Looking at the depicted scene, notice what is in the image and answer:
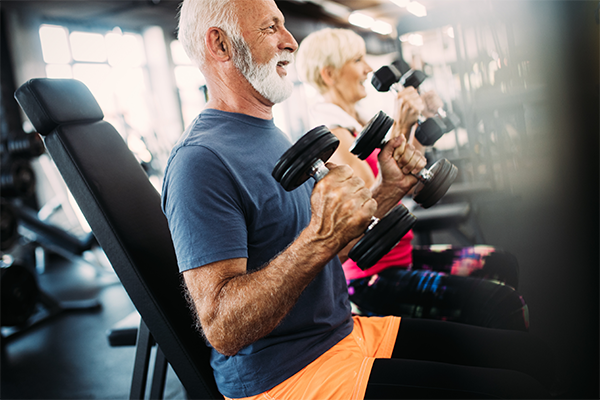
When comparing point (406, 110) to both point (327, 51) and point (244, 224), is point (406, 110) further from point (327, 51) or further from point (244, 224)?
point (244, 224)

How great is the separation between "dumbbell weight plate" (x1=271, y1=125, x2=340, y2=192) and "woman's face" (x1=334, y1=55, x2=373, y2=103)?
1.07 m

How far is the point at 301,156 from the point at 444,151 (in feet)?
12.9

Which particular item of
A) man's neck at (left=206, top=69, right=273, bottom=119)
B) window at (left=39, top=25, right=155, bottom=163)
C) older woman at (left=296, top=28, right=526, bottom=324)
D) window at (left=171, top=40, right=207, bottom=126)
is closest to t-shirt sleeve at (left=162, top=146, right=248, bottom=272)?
man's neck at (left=206, top=69, right=273, bottom=119)

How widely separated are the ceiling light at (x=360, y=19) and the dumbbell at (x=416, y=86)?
794 cm

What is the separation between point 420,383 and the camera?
2.77 feet

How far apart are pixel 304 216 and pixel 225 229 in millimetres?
250

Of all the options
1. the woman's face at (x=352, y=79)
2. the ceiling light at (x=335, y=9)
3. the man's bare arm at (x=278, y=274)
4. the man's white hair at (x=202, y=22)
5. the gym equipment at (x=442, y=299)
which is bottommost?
the gym equipment at (x=442, y=299)

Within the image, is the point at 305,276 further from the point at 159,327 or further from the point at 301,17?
the point at 301,17

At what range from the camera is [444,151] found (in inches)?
173

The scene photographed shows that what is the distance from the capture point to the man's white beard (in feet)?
3.41

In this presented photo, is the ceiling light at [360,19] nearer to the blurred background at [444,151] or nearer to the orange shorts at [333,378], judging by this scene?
the blurred background at [444,151]

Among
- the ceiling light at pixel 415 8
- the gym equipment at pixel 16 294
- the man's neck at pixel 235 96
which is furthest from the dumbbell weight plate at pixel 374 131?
the ceiling light at pixel 415 8

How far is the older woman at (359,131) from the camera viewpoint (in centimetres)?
144

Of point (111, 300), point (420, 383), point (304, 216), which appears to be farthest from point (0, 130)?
point (420, 383)
